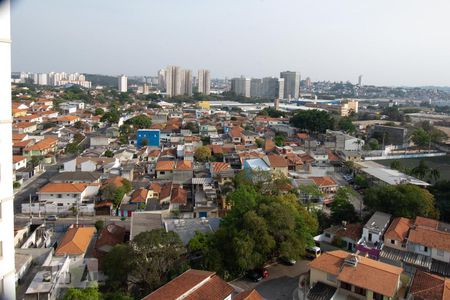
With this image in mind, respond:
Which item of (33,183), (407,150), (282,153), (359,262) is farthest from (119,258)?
(407,150)

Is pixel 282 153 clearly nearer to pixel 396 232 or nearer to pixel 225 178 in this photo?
pixel 225 178

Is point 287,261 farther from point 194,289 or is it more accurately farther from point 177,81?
point 177,81

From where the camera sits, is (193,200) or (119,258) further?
(193,200)

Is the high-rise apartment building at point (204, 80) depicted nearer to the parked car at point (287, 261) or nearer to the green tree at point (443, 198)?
the green tree at point (443, 198)

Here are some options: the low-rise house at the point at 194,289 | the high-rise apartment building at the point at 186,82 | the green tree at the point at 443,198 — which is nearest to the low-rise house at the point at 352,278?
the low-rise house at the point at 194,289

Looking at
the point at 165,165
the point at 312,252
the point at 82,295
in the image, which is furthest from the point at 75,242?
the point at 165,165
